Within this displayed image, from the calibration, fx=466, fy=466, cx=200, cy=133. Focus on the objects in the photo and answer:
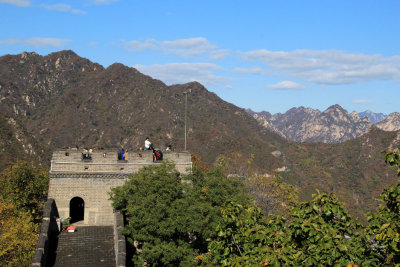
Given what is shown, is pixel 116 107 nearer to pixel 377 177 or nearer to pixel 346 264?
pixel 377 177

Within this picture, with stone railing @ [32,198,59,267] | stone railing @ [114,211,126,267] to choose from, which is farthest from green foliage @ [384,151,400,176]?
stone railing @ [32,198,59,267]

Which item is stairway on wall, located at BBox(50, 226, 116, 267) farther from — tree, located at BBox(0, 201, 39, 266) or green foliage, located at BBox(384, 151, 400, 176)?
green foliage, located at BBox(384, 151, 400, 176)

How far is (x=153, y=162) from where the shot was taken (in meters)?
26.1

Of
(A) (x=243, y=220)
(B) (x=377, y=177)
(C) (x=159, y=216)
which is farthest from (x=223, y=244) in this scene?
(B) (x=377, y=177)

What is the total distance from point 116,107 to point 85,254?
574 ft

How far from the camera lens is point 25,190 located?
31.9 m

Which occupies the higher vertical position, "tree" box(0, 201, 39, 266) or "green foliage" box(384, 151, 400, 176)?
"green foliage" box(384, 151, 400, 176)

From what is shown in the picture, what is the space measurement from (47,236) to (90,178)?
4.74 m

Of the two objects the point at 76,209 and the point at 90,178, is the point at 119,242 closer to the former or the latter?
the point at 90,178

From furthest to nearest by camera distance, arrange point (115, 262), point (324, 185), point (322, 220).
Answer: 1. point (324, 185)
2. point (115, 262)
3. point (322, 220)

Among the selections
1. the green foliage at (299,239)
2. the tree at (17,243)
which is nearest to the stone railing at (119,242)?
the tree at (17,243)

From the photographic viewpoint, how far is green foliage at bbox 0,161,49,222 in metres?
31.5

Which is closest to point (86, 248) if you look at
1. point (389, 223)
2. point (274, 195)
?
point (389, 223)

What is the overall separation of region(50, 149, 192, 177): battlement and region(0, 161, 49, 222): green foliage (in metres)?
7.83
